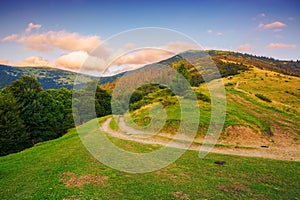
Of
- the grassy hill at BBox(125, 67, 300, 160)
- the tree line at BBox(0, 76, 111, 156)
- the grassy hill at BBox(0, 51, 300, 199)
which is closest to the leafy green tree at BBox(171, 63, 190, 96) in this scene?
the grassy hill at BBox(125, 67, 300, 160)

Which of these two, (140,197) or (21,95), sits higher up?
(21,95)

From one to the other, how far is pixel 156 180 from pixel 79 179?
19.5 ft

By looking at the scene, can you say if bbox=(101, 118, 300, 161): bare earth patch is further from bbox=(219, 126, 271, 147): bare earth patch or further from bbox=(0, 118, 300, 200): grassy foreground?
bbox=(0, 118, 300, 200): grassy foreground

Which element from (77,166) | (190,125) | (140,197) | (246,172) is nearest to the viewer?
(140,197)

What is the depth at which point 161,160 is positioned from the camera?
23.0 meters

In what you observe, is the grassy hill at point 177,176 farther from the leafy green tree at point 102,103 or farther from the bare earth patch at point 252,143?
the leafy green tree at point 102,103

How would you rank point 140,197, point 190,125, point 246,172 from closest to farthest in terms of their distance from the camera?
point 140,197 < point 246,172 < point 190,125

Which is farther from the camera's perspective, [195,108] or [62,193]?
[195,108]

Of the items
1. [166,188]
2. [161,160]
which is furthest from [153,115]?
[166,188]

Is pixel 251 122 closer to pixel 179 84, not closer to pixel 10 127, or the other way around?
pixel 179 84

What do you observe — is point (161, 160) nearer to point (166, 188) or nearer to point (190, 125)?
point (166, 188)

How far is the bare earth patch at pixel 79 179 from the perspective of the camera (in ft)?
52.3

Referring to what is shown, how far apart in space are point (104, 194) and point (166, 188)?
167 inches

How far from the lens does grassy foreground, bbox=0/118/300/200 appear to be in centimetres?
1430
